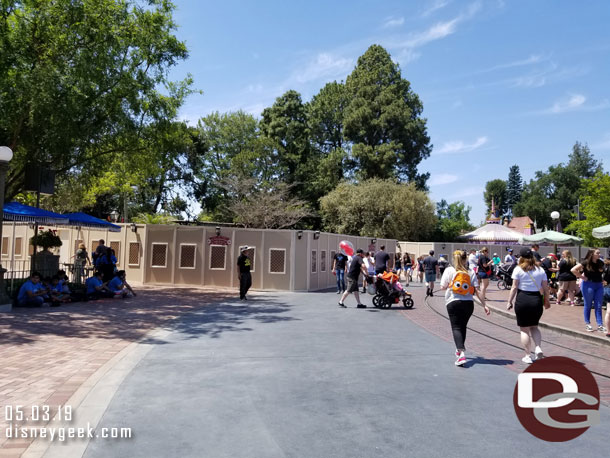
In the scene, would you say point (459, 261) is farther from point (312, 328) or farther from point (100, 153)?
point (100, 153)

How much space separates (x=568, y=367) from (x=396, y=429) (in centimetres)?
414

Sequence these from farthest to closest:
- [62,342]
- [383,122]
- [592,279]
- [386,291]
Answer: [383,122] < [386,291] < [592,279] < [62,342]

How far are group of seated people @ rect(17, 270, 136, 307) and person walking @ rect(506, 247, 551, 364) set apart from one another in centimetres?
1154

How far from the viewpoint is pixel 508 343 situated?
30.3 feet

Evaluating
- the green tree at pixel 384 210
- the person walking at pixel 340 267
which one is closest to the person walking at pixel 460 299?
the person walking at pixel 340 267

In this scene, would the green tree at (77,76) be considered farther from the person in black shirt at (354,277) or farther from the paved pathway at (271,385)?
the person in black shirt at (354,277)

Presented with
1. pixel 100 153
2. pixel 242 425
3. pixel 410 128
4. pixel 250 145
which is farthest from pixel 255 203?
pixel 242 425

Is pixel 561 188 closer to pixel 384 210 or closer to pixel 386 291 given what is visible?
pixel 384 210

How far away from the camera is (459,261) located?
7570 millimetres

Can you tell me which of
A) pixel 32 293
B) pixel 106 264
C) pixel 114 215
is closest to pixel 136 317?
pixel 32 293

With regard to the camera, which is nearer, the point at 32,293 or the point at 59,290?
the point at 32,293

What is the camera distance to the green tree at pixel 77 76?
13.9 m

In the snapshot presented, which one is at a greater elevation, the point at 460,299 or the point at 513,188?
the point at 513,188

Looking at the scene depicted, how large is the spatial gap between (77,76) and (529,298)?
13.4 meters
